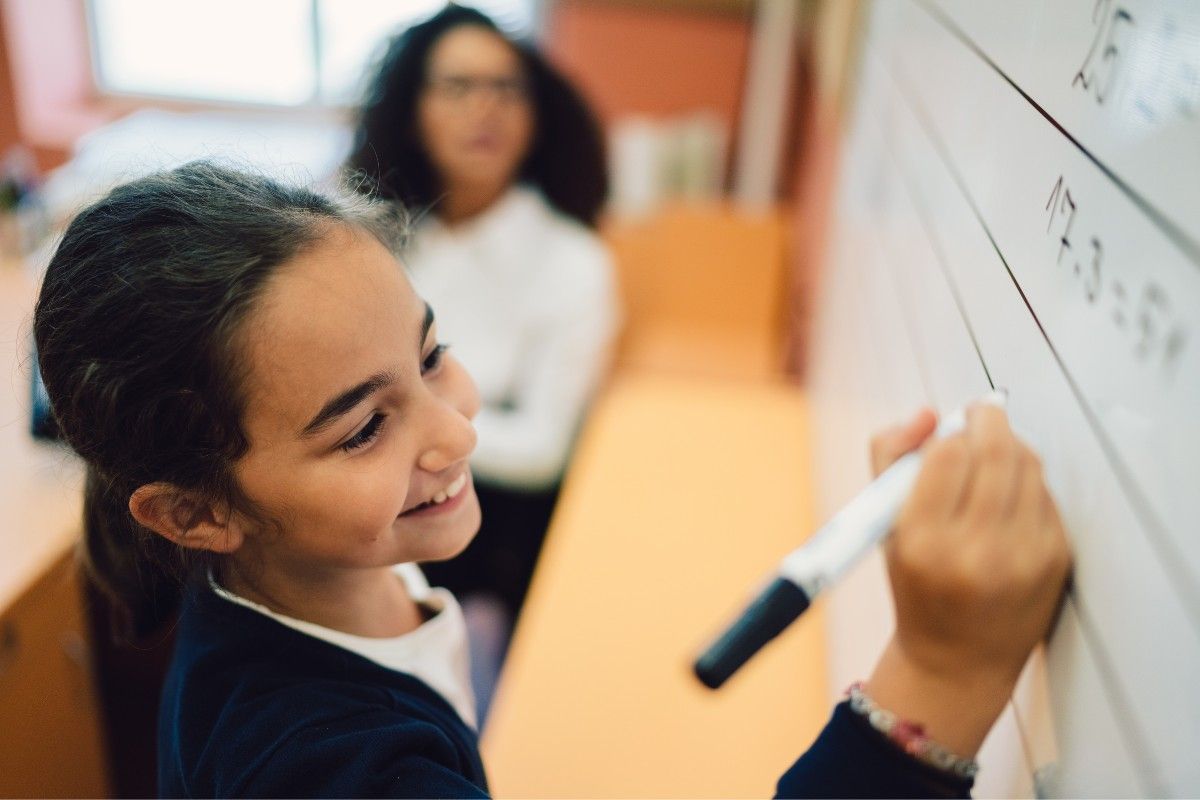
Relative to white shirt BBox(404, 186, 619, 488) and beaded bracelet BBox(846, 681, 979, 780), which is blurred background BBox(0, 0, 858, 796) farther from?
beaded bracelet BBox(846, 681, 979, 780)

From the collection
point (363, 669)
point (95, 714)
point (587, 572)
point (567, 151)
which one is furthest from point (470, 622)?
point (567, 151)

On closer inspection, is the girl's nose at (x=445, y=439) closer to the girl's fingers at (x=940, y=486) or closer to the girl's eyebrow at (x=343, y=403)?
the girl's eyebrow at (x=343, y=403)

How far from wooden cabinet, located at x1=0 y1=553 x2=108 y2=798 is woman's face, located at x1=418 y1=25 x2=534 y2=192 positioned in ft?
3.23

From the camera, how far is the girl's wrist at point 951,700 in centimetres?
43

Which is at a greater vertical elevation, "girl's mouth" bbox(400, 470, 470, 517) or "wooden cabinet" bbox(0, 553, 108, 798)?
"girl's mouth" bbox(400, 470, 470, 517)

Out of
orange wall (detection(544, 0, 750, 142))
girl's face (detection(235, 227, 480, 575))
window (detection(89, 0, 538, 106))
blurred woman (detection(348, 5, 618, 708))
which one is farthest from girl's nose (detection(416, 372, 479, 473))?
window (detection(89, 0, 538, 106))

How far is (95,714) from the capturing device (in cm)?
145

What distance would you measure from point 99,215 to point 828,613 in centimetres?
87

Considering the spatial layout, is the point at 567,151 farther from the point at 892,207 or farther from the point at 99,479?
the point at 99,479

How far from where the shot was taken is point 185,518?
24.5 inches

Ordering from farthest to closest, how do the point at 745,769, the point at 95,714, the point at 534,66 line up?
the point at 534,66
the point at 95,714
the point at 745,769

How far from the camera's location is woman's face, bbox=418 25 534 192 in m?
1.79

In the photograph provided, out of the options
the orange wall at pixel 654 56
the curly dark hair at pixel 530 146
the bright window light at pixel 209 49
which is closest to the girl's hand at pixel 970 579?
the curly dark hair at pixel 530 146

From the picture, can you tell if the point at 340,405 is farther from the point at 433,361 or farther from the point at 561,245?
the point at 561,245
